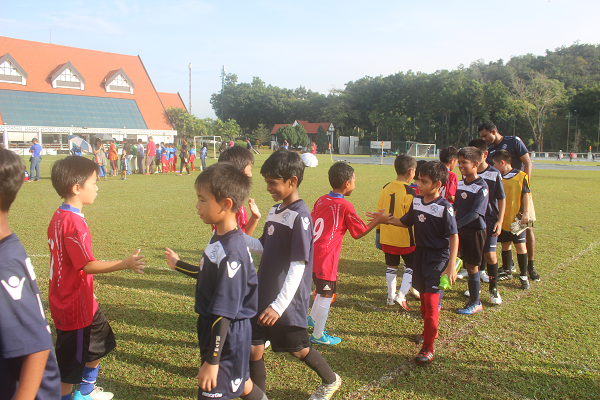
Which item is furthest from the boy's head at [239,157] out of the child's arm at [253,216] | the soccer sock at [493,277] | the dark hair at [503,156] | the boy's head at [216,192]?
the dark hair at [503,156]

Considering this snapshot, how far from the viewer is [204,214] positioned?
6.69 ft

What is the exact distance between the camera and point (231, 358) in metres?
1.96

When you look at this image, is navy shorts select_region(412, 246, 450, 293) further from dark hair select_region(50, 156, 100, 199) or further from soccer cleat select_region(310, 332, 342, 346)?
dark hair select_region(50, 156, 100, 199)

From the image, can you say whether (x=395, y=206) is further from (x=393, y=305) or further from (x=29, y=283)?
(x=29, y=283)

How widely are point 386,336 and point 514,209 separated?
269 cm

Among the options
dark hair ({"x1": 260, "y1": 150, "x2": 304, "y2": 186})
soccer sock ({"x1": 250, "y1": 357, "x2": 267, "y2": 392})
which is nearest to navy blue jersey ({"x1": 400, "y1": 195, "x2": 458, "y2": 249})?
dark hair ({"x1": 260, "y1": 150, "x2": 304, "y2": 186})

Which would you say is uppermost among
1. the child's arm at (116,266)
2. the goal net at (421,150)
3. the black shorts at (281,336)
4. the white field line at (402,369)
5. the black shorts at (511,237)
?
the goal net at (421,150)

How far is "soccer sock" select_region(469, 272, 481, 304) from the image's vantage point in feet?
14.0

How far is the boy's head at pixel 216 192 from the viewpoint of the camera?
2.03 m

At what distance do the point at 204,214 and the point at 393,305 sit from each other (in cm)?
314

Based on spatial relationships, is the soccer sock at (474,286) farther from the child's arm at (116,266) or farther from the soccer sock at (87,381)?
the soccer sock at (87,381)

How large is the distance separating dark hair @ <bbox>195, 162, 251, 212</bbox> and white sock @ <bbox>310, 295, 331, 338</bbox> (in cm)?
164

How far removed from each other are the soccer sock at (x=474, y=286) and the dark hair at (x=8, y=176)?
13.9 ft

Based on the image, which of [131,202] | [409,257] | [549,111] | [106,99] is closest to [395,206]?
[409,257]
